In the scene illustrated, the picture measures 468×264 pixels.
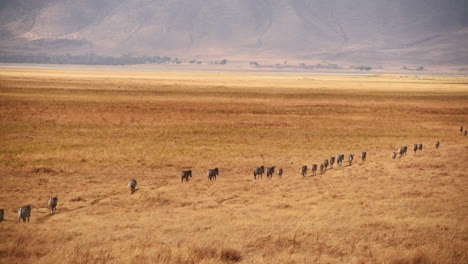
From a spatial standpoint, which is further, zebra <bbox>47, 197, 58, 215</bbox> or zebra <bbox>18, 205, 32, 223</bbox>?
zebra <bbox>47, 197, 58, 215</bbox>

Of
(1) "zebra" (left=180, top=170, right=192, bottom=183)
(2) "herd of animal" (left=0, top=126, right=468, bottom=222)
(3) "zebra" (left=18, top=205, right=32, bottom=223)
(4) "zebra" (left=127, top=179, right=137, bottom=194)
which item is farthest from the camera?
(1) "zebra" (left=180, top=170, right=192, bottom=183)

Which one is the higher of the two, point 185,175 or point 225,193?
point 185,175

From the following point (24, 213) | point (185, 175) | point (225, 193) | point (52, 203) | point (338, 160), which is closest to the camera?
point (24, 213)

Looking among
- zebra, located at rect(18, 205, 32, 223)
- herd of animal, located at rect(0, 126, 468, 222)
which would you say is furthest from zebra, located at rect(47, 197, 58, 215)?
zebra, located at rect(18, 205, 32, 223)

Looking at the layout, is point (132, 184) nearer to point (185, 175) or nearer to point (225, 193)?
point (185, 175)

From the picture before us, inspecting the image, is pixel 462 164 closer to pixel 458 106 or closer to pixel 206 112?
pixel 206 112

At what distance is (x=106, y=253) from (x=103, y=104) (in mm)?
46719

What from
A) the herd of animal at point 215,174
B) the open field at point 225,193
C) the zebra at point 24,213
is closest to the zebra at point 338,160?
the herd of animal at point 215,174

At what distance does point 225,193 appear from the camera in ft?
64.5

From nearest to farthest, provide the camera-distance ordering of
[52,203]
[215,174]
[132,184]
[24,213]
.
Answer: [24,213] < [52,203] < [132,184] < [215,174]

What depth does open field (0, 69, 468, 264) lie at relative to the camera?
12141mm

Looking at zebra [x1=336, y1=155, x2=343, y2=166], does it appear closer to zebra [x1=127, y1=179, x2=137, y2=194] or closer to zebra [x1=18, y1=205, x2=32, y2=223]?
zebra [x1=127, y1=179, x2=137, y2=194]

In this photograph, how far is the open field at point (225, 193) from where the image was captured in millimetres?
12141

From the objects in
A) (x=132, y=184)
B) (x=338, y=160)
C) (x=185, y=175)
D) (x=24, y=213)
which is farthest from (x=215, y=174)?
(x=24, y=213)
